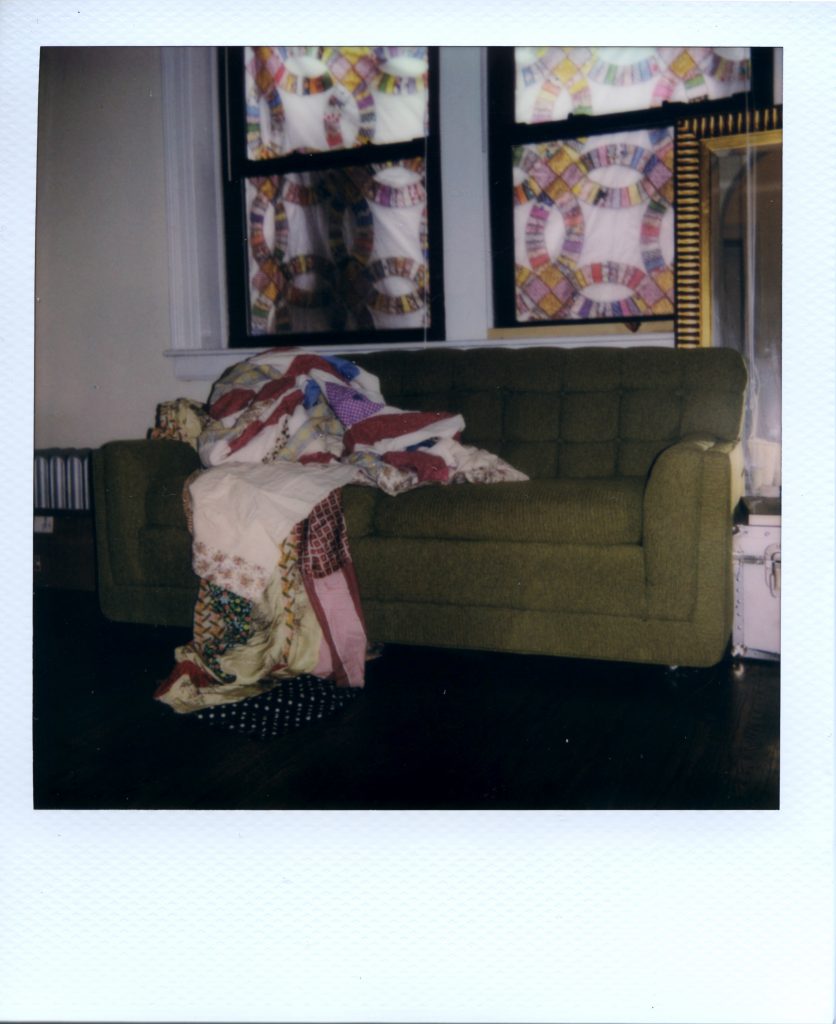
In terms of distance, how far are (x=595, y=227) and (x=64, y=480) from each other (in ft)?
7.90

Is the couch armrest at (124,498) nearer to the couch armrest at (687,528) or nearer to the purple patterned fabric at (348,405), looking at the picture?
the purple patterned fabric at (348,405)

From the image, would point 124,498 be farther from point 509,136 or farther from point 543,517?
point 509,136

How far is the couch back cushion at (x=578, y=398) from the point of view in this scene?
2543mm

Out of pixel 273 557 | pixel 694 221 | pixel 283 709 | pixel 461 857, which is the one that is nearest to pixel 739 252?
pixel 694 221

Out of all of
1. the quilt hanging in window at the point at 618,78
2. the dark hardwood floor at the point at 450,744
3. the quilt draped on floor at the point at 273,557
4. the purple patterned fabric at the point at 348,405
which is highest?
the quilt hanging in window at the point at 618,78

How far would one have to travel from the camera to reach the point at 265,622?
81.7 inches

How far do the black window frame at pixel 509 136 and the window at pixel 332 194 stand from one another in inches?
8.7

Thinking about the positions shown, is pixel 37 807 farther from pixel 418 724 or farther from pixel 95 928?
pixel 418 724

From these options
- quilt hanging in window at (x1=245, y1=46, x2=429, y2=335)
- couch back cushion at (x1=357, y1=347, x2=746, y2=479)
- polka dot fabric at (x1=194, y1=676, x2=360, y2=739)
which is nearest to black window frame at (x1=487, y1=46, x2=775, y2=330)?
quilt hanging in window at (x1=245, y1=46, x2=429, y2=335)

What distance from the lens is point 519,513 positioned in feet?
6.89

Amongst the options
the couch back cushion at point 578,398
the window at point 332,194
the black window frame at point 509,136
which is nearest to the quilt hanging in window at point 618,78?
the black window frame at point 509,136

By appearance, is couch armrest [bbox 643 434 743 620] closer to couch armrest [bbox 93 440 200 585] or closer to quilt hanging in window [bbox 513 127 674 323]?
quilt hanging in window [bbox 513 127 674 323]

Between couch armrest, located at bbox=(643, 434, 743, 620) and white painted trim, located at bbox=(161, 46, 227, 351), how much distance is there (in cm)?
231

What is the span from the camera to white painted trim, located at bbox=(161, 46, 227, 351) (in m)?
3.49
